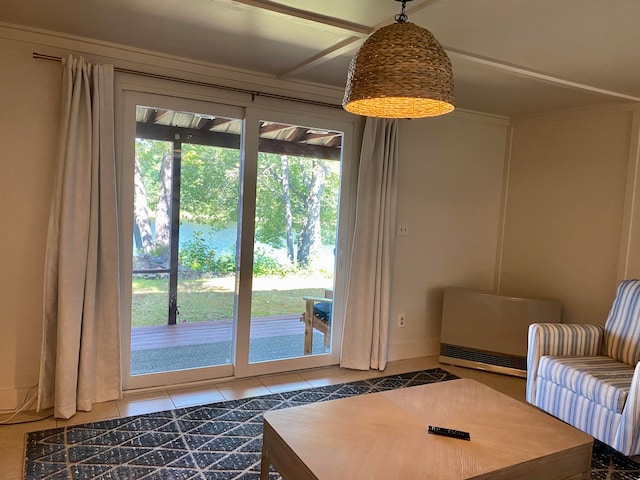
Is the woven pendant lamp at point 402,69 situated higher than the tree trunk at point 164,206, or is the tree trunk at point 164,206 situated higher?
the woven pendant lamp at point 402,69

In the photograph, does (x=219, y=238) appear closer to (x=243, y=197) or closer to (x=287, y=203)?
(x=243, y=197)

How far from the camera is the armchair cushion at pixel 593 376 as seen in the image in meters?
2.56

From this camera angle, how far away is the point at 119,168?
3070 mm

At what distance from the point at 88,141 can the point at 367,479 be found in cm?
248

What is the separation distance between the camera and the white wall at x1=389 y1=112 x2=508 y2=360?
4.20 meters

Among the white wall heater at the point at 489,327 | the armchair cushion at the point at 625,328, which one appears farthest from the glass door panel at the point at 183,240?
the armchair cushion at the point at 625,328

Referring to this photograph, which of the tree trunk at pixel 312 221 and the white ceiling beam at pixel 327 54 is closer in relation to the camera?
the white ceiling beam at pixel 327 54

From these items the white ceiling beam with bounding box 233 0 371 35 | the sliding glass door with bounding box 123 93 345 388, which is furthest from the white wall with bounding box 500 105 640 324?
the white ceiling beam with bounding box 233 0 371 35

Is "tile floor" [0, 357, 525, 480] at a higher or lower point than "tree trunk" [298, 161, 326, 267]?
lower

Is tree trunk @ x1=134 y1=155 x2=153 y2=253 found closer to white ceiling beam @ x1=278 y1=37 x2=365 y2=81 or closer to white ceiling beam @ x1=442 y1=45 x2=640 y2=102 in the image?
white ceiling beam @ x1=278 y1=37 x2=365 y2=81

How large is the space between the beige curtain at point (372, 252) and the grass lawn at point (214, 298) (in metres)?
0.33

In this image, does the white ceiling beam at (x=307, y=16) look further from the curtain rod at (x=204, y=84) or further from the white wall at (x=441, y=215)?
the white wall at (x=441, y=215)

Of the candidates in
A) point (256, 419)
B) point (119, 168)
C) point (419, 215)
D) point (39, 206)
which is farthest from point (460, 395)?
point (39, 206)

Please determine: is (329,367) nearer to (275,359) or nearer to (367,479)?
(275,359)
